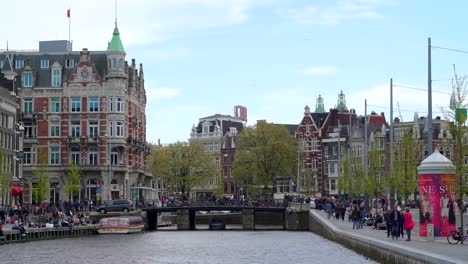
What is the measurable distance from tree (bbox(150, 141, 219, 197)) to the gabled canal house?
31.8m

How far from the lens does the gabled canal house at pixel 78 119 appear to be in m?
118

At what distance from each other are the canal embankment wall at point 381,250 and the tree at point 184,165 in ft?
251

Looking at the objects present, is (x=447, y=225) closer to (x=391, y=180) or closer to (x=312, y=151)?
(x=391, y=180)

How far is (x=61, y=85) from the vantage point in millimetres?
120062

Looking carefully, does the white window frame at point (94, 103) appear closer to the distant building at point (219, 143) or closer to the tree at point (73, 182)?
the tree at point (73, 182)

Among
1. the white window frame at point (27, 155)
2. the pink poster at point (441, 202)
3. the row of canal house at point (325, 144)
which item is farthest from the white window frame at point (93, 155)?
the pink poster at point (441, 202)

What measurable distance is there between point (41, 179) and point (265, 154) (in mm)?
47190

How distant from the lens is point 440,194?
157 feet

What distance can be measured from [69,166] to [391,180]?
2030 inches

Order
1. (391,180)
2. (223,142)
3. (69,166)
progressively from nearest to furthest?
(391,180), (69,166), (223,142)

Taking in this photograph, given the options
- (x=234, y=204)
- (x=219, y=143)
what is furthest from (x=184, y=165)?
(x=234, y=204)

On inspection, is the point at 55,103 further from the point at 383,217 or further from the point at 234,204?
the point at 383,217

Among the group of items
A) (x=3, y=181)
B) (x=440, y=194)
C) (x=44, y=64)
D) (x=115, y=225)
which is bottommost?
(x=115, y=225)

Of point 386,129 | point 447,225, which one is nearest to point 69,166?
point 386,129
